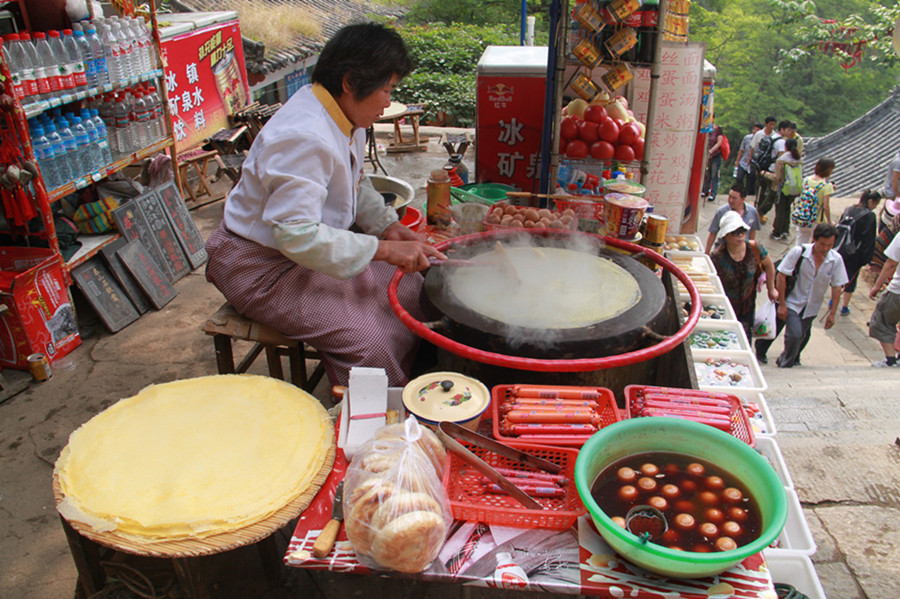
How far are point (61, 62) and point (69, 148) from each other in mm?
723

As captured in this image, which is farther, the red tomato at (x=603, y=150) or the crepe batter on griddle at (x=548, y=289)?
the red tomato at (x=603, y=150)

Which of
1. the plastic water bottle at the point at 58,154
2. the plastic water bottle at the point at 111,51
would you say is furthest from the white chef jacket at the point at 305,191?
the plastic water bottle at the point at 111,51

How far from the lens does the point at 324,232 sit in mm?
2744

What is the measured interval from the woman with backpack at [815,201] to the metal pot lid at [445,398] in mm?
8770

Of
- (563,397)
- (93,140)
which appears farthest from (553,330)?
(93,140)

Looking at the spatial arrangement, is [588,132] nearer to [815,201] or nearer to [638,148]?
[638,148]

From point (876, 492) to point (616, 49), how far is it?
3.35 metres

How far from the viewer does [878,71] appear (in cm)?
2936

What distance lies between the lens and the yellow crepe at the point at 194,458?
2.05 m

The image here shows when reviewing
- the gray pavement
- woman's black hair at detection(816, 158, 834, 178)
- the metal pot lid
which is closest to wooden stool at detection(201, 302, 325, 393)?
the gray pavement

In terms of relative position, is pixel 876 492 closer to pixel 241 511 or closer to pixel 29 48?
pixel 241 511

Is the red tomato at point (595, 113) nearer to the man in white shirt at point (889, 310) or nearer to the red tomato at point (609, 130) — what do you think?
the red tomato at point (609, 130)

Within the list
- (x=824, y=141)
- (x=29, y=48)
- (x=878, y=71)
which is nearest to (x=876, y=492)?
(x=29, y=48)

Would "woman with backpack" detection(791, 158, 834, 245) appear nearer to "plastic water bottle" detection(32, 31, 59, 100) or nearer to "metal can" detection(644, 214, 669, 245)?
"metal can" detection(644, 214, 669, 245)
